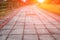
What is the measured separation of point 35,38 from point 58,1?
96.8ft

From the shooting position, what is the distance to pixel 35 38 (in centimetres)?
643

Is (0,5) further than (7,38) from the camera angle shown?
Yes

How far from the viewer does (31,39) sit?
6.26 meters

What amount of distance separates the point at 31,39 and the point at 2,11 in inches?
503

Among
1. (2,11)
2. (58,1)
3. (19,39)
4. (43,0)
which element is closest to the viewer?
(19,39)

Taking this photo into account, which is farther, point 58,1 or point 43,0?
point 43,0

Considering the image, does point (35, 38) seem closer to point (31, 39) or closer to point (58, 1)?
point (31, 39)

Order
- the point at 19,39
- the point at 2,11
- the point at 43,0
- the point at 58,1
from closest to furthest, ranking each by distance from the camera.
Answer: the point at 19,39 → the point at 2,11 → the point at 58,1 → the point at 43,0

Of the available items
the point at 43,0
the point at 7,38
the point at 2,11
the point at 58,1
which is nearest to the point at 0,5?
the point at 2,11

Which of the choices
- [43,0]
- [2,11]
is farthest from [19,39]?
[43,0]

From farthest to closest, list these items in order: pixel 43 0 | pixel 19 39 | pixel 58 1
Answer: pixel 43 0 < pixel 58 1 < pixel 19 39

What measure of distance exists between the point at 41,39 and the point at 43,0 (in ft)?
134

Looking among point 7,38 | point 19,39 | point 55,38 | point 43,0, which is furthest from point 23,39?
point 43,0

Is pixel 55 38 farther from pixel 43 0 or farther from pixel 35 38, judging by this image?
pixel 43 0
